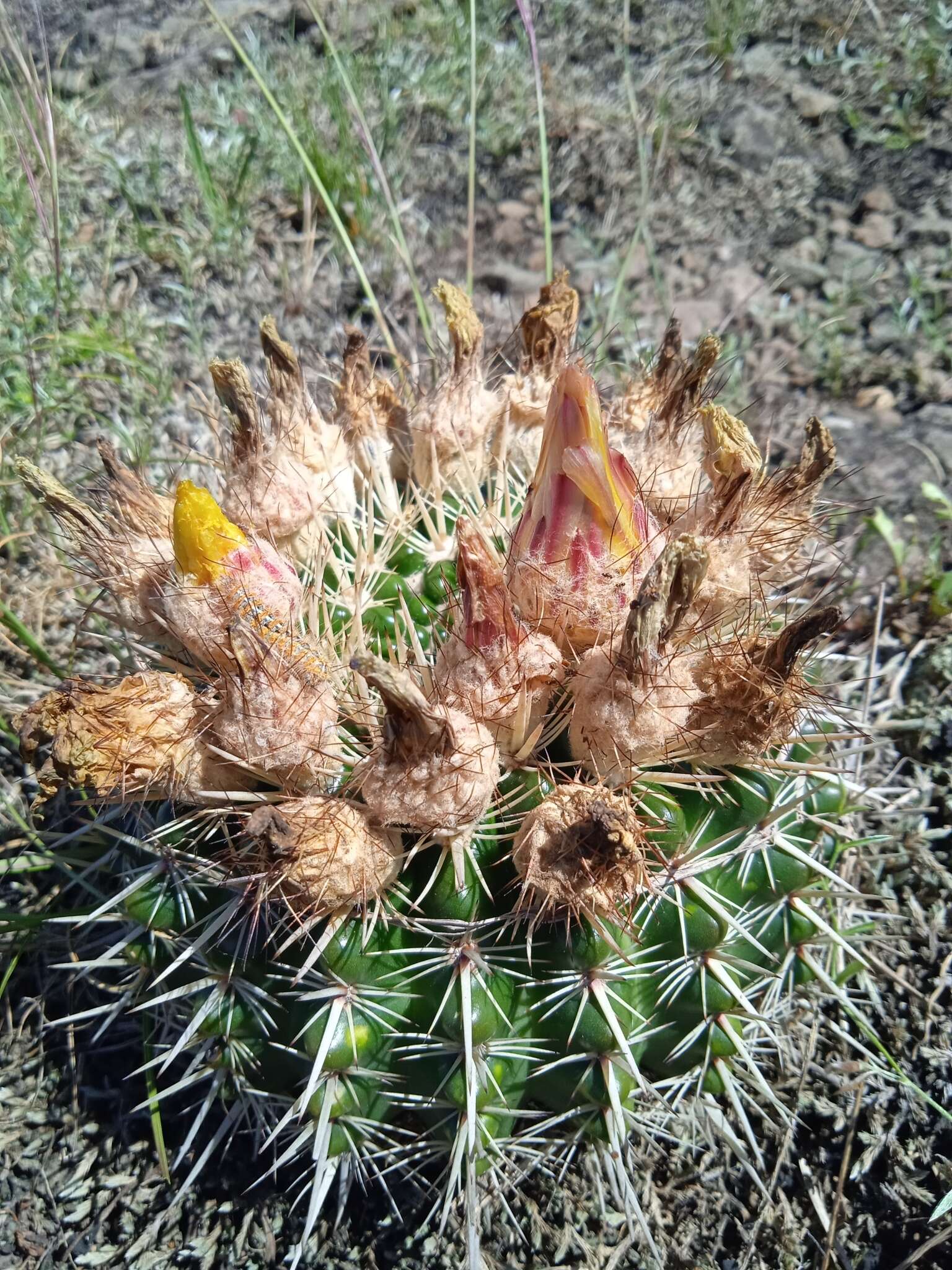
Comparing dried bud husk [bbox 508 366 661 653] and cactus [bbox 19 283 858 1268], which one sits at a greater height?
dried bud husk [bbox 508 366 661 653]

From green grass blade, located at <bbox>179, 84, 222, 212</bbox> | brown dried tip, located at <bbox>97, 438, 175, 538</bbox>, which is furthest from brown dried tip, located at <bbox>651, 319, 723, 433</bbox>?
green grass blade, located at <bbox>179, 84, 222, 212</bbox>

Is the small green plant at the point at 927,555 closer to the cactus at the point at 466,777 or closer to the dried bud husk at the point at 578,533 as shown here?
the cactus at the point at 466,777

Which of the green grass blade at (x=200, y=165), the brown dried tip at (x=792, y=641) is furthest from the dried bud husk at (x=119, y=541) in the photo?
the green grass blade at (x=200, y=165)

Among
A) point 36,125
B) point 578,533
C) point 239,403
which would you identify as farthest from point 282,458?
point 36,125

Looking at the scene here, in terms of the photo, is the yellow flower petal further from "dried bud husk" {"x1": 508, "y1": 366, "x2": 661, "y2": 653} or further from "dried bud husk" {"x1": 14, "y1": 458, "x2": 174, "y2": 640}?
"dried bud husk" {"x1": 508, "y1": 366, "x2": 661, "y2": 653}

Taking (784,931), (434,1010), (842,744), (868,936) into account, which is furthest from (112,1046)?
(842,744)

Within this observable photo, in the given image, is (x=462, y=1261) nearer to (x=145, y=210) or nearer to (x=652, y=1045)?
(x=652, y=1045)
